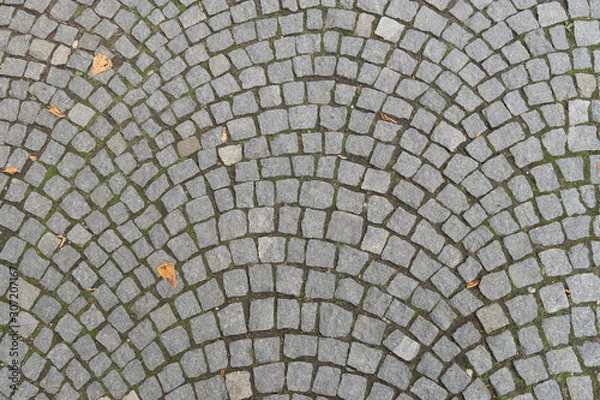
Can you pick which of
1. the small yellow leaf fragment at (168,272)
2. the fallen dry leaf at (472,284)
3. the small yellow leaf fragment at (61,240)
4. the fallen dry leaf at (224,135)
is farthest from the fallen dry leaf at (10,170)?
the fallen dry leaf at (472,284)

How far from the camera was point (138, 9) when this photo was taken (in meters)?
4.27

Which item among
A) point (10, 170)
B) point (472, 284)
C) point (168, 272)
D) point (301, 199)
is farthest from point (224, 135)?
point (472, 284)

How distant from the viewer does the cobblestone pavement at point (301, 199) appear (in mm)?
3607

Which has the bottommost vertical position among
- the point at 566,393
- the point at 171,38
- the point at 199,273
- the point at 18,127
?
the point at 566,393

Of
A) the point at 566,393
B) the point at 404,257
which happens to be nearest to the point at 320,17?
the point at 404,257

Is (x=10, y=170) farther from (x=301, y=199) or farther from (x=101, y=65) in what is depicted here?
(x=301, y=199)

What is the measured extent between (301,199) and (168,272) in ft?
3.35

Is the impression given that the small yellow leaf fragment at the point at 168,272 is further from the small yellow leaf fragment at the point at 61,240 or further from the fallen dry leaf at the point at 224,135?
the fallen dry leaf at the point at 224,135

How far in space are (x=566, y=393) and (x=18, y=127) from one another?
4.10 m

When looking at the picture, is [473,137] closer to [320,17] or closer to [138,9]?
[320,17]

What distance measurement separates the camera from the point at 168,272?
3795 millimetres

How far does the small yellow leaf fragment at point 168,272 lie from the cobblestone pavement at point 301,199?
0.05 m

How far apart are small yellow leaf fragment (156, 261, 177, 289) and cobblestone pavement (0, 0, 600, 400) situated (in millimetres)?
47

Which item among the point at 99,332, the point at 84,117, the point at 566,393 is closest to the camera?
the point at 566,393
